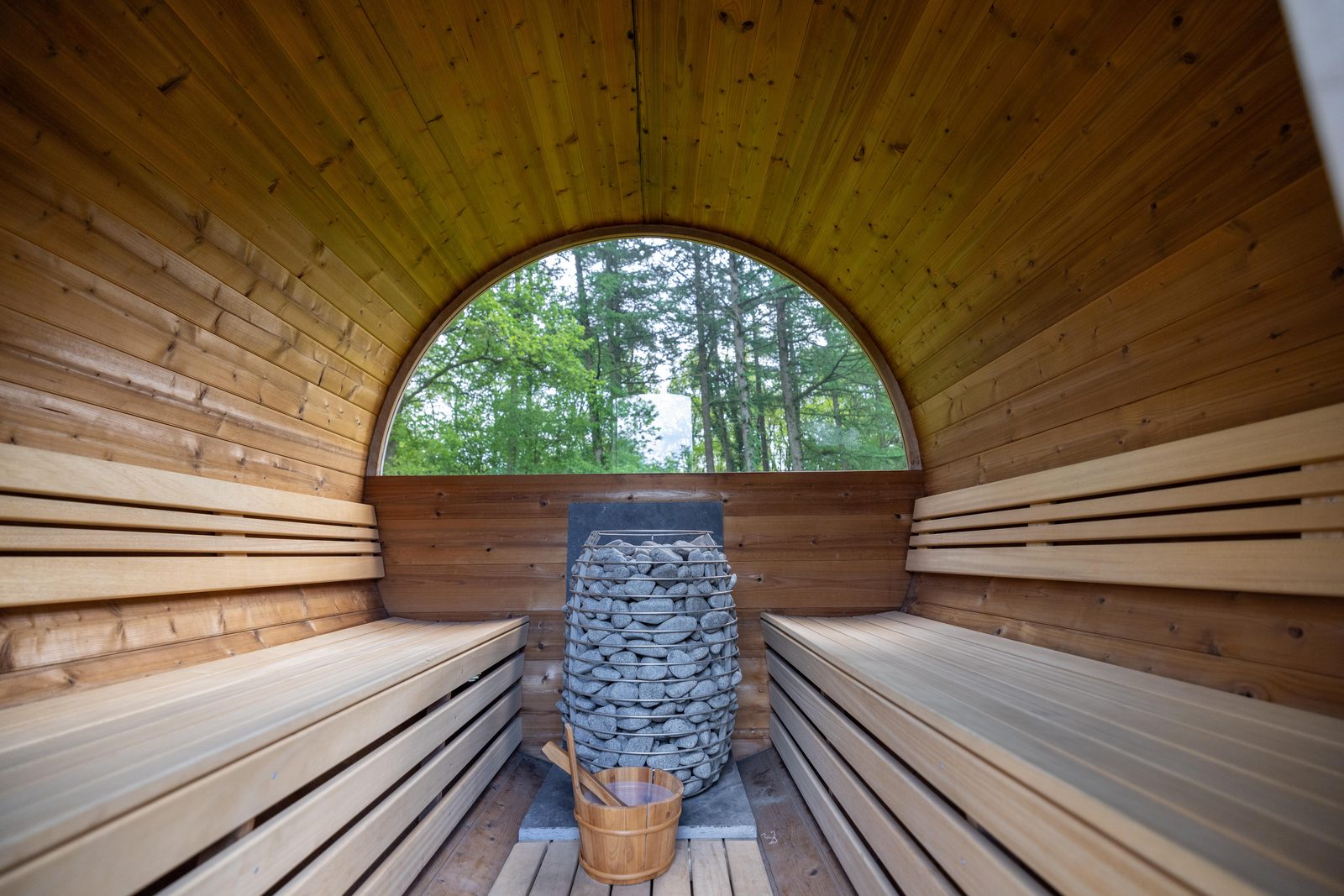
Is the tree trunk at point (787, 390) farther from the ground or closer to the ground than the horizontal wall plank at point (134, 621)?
farther from the ground

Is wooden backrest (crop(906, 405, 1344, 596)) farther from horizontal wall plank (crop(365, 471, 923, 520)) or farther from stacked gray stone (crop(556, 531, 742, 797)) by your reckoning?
stacked gray stone (crop(556, 531, 742, 797))

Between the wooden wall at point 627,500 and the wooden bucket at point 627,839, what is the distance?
123cm

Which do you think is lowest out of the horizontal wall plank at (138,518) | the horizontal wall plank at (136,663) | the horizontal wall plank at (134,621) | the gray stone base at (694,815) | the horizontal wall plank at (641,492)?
the gray stone base at (694,815)

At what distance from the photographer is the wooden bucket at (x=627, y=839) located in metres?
1.81

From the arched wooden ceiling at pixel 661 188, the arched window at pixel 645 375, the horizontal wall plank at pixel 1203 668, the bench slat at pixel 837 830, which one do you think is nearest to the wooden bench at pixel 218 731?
the arched wooden ceiling at pixel 661 188

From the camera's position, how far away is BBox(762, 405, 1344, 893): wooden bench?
76 cm

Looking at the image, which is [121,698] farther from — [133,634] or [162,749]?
[162,749]

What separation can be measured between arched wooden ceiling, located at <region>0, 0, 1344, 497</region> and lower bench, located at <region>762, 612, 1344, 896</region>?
0.68 meters

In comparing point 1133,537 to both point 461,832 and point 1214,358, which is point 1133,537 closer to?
point 1214,358

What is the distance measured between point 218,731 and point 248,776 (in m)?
0.12

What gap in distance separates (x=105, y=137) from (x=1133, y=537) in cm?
263

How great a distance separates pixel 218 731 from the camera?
3.76 ft

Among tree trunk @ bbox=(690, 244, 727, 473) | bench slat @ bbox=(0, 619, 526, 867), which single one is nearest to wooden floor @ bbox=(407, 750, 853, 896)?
bench slat @ bbox=(0, 619, 526, 867)

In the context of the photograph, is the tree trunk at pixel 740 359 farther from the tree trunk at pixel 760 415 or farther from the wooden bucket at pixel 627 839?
the wooden bucket at pixel 627 839
